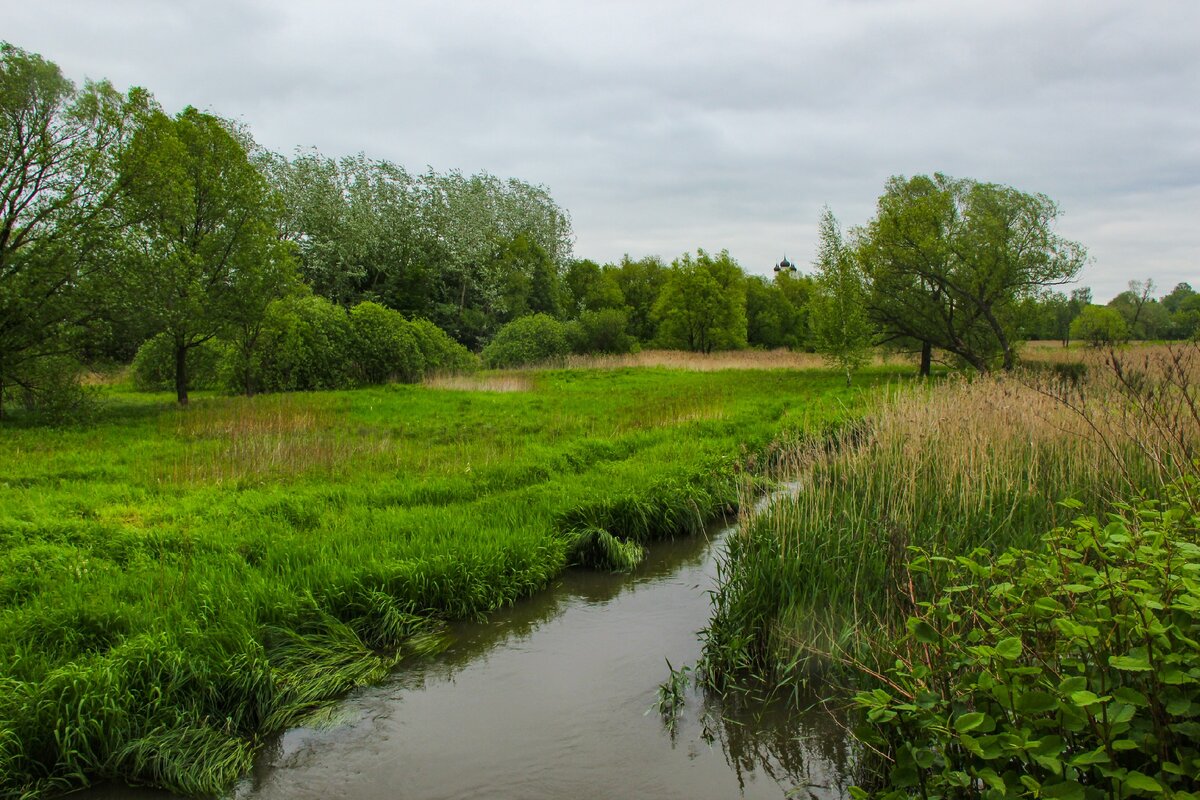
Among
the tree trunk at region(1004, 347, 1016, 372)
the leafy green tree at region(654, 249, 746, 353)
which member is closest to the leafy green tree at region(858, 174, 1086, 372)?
the tree trunk at region(1004, 347, 1016, 372)

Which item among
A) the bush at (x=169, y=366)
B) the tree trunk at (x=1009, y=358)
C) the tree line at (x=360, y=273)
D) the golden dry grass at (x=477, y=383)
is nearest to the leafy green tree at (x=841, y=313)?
the tree line at (x=360, y=273)

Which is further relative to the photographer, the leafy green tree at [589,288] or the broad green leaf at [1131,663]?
the leafy green tree at [589,288]

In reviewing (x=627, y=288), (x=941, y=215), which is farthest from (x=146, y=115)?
(x=627, y=288)

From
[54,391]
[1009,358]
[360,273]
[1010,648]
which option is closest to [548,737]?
[1010,648]

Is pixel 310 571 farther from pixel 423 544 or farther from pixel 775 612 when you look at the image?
pixel 775 612

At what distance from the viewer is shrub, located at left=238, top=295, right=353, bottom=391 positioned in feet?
80.1

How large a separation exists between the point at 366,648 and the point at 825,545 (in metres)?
4.20

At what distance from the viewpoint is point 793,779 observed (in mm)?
4641

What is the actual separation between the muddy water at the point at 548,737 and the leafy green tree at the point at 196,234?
1520 cm

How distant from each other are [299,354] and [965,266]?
83.1ft

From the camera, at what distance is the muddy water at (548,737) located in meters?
4.66

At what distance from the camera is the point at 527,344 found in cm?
3556

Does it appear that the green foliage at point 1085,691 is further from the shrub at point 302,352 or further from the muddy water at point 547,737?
the shrub at point 302,352

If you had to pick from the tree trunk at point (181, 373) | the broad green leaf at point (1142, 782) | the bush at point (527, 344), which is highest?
the bush at point (527, 344)
